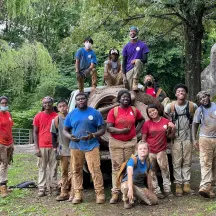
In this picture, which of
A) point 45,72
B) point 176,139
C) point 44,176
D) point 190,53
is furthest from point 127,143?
point 45,72

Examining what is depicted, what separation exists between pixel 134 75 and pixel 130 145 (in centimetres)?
162

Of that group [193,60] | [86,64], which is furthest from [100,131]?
[193,60]

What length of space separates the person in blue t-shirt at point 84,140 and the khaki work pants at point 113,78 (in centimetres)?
164

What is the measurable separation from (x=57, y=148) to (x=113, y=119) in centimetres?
130

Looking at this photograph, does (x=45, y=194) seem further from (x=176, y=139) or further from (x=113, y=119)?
(x=176, y=139)

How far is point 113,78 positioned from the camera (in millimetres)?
8617

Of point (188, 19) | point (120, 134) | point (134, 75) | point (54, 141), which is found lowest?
point (54, 141)

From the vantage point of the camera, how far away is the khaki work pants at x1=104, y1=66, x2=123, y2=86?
8578 mm

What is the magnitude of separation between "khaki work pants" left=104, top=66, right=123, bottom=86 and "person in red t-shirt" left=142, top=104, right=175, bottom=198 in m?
1.47

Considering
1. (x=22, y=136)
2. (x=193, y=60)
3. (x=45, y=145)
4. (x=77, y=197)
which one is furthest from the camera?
(x=22, y=136)

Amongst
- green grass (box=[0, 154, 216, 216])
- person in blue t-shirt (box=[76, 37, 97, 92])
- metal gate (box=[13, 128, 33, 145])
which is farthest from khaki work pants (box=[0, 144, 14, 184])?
metal gate (box=[13, 128, 33, 145])

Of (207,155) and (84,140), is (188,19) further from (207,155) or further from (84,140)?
(84,140)

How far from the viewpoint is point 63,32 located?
3312 cm

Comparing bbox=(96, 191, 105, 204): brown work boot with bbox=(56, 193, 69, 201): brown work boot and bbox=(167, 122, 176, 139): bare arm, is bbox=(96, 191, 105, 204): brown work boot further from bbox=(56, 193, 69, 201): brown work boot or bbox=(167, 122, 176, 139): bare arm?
bbox=(167, 122, 176, 139): bare arm
